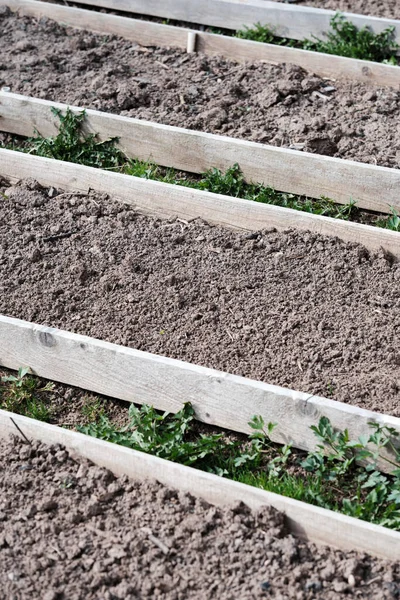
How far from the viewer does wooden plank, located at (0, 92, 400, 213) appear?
4395 millimetres

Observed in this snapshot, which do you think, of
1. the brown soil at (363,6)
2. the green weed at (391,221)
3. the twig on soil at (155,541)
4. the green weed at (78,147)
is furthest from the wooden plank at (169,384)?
the brown soil at (363,6)

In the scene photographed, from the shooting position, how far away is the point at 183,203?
436cm

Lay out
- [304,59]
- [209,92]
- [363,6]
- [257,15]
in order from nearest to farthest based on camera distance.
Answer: [209,92] < [304,59] < [257,15] < [363,6]

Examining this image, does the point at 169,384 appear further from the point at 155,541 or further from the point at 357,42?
the point at 357,42

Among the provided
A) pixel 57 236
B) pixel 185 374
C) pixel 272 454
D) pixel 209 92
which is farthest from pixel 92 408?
pixel 209 92

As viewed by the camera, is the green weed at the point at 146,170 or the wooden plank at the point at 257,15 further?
the wooden plank at the point at 257,15

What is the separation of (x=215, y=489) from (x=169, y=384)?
525 millimetres

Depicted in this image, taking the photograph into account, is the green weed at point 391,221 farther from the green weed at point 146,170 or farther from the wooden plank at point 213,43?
the wooden plank at point 213,43

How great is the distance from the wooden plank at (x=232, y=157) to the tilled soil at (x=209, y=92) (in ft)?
1.03

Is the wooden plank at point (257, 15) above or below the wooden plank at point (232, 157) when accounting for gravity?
above

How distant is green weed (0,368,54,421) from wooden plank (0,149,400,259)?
118 centimetres

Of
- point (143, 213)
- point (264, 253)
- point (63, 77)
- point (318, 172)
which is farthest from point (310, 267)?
point (63, 77)

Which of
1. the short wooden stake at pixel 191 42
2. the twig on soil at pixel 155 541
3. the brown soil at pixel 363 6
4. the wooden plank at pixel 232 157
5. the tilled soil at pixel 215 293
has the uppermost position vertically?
the brown soil at pixel 363 6

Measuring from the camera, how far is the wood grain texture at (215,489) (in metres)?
2.81
